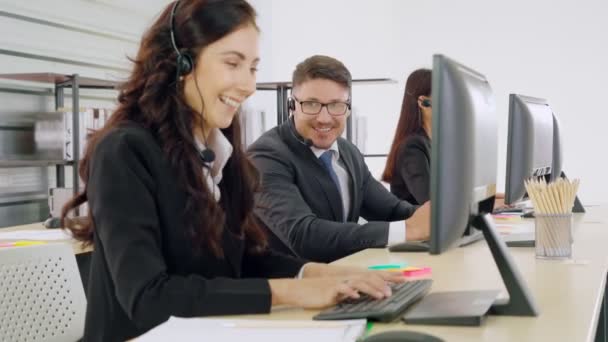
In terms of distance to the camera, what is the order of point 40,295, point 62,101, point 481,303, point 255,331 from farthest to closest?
point 62,101 → point 40,295 → point 481,303 → point 255,331

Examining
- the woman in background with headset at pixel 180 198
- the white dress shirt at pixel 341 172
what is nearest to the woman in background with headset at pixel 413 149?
the white dress shirt at pixel 341 172

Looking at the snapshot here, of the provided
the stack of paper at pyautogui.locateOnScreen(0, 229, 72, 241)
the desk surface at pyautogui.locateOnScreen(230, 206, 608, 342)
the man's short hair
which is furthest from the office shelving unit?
the desk surface at pyautogui.locateOnScreen(230, 206, 608, 342)

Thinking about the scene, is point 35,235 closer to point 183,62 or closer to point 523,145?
point 183,62

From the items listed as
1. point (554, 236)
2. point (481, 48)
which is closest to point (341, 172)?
point (554, 236)

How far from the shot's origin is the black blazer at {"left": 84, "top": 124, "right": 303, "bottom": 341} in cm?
125

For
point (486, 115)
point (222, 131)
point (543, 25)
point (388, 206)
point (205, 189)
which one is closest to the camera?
point (486, 115)

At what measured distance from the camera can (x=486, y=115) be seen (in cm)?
134

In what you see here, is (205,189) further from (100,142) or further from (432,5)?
(432,5)

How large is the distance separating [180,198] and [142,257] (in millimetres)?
177

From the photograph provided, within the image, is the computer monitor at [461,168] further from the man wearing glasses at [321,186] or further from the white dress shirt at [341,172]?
the white dress shirt at [341,172]

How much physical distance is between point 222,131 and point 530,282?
712 millimetres

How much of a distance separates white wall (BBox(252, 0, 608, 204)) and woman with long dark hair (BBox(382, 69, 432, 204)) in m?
2.13

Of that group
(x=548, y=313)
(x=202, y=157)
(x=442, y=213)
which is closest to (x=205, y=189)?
(x=202, y=157)

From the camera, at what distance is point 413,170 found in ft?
9.89
